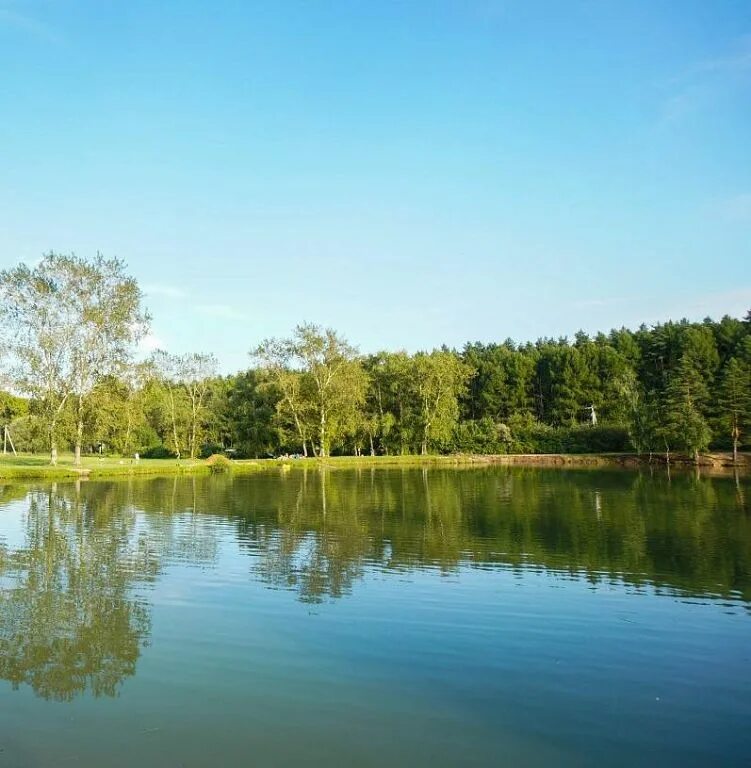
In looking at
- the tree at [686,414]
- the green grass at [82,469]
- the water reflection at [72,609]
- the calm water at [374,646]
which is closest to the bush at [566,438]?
the tree at [686,414]

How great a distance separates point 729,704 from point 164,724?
7173 millimetres

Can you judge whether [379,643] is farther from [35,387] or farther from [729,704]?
[35,387]

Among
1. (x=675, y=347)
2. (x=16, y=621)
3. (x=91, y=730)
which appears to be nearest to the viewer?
(x=91, y=730)

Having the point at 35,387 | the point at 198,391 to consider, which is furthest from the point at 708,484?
the point at 198,391

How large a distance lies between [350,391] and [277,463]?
43.6 ft

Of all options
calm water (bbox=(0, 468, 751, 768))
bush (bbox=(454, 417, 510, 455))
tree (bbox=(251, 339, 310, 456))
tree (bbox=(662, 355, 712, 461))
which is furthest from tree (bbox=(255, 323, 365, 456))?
calm water (bbox=(0, 468, 751, 768))

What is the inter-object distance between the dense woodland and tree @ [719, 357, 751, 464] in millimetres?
181

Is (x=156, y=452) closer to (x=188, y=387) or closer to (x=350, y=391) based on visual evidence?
(x=188, y=387)

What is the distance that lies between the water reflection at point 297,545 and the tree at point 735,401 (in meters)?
32.4

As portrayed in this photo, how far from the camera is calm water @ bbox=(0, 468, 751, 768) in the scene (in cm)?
759

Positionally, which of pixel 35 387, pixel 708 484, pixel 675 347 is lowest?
pixel 708 484

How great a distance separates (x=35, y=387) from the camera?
1996 inches

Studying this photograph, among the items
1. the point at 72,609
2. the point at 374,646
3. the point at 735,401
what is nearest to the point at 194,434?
the point at 735,401

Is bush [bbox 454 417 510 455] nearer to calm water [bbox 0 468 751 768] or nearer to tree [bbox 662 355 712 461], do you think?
tree [bbox 662 355 712 461]
